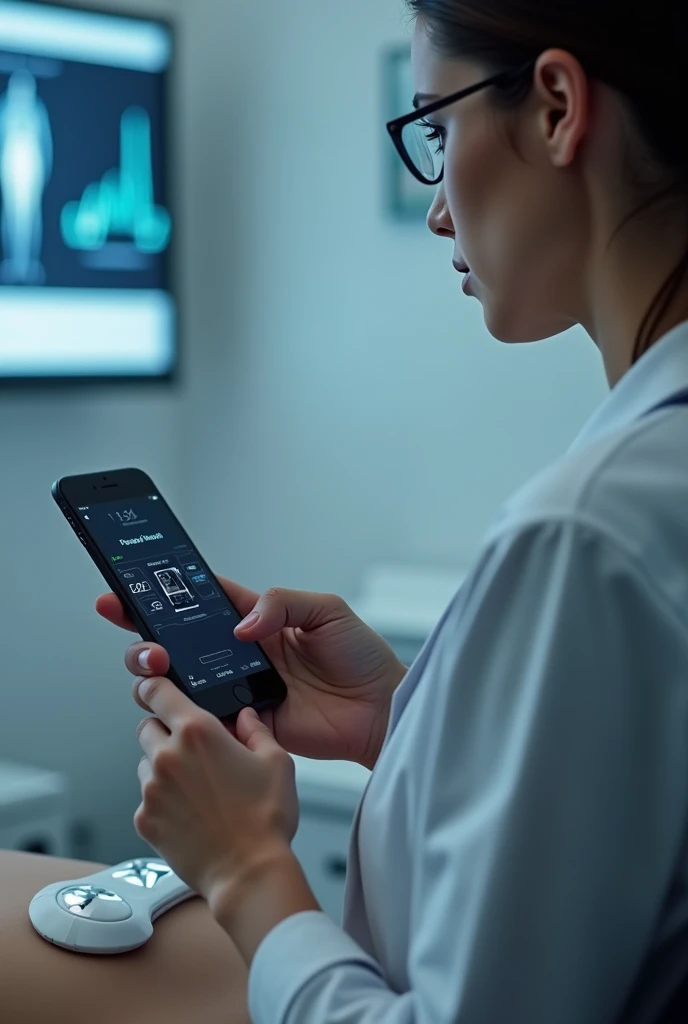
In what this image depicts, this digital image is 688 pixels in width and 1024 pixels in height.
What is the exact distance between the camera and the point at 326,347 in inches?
98.3

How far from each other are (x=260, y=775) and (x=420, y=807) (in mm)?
144

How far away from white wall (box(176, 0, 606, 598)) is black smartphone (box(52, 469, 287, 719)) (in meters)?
1.29

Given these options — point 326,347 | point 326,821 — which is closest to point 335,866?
point 326,821

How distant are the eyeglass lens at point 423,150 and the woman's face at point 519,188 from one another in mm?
59

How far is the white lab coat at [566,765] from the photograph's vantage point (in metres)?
0.55

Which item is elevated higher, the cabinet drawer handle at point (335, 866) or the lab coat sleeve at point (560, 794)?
the lab coat sleeve at point (560, 794)

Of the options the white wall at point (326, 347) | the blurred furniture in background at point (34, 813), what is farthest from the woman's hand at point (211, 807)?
the white wall at point (326, 347)

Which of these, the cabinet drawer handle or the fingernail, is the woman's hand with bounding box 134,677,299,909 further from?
the cabinet drawer handle

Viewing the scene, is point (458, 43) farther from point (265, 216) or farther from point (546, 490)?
point (265, 216)

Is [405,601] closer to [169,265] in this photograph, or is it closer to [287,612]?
[169,265]

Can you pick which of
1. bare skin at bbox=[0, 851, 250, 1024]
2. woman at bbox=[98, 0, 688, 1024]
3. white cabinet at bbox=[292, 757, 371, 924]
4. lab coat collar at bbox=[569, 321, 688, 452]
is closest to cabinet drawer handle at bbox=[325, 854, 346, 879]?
white cabinet at bbox=[292, 757, 371, 924]

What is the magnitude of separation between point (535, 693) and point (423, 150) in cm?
45

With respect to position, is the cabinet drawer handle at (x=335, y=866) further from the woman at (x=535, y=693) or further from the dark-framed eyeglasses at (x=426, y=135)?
the dark-framed eyeglasses at (x=426, y=135)

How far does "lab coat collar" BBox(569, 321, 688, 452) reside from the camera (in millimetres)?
633
